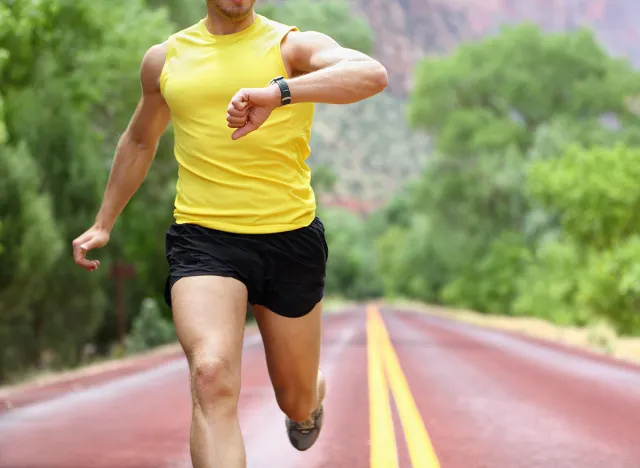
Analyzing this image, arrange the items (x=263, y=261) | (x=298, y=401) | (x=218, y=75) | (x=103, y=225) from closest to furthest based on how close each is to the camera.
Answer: (x=218, y=75) < (x=263, y=261) < (x=103, y=225) < (x=298, y=401)

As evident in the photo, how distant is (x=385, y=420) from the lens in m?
9.26

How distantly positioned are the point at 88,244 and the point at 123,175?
1.12 feet

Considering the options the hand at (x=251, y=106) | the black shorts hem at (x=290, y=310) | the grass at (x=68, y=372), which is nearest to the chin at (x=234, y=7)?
the hand at (x=251, y=106)

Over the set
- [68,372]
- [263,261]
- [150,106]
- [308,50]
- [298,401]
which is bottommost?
[68,372]

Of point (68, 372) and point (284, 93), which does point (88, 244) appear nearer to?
point (284, 93)

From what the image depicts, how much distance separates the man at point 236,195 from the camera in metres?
4.17

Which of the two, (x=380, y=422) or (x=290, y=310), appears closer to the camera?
(x=290, y=310)

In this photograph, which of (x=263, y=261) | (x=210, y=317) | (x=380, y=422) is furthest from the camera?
(x=380, y=422)

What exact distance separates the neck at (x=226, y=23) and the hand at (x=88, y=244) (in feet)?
3.52

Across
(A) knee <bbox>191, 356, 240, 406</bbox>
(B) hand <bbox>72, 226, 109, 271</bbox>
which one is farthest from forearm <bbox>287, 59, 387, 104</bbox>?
(B) hand <bbox>72, 226, 109, 271</bbox>

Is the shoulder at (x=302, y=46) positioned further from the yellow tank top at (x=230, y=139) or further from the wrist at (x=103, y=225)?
the wrist at (x=103, y=225)

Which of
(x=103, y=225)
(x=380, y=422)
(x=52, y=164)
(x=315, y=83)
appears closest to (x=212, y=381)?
(x=315, y=83)

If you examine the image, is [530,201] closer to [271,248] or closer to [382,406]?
[382,406]

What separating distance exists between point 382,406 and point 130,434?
2.58m
